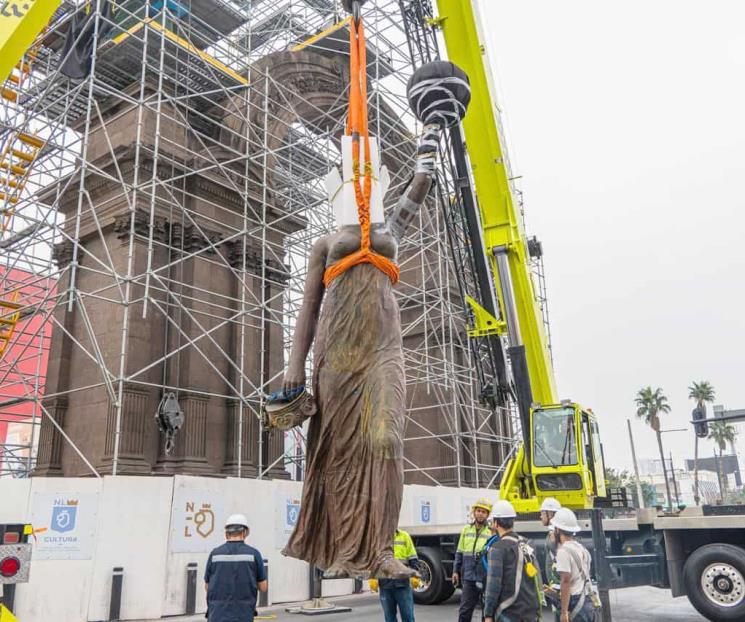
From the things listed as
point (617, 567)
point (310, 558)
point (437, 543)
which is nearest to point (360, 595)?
point (437, 543)

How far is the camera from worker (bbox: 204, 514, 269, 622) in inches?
200

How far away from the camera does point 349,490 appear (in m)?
3.82

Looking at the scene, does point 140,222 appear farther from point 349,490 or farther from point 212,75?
point 349,490

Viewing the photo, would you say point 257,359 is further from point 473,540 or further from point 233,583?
point 233,583

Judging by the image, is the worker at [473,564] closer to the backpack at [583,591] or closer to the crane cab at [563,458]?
the backpack at [583,591]

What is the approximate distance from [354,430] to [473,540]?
433 cm

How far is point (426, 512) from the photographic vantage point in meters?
15.7

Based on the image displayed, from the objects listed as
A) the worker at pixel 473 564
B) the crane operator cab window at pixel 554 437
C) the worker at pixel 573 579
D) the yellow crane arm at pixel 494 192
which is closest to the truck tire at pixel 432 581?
the crane operator cab window at pixel 554 437

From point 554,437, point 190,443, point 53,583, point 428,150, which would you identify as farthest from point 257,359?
point 428,150

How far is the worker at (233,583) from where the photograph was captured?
16.7 ft

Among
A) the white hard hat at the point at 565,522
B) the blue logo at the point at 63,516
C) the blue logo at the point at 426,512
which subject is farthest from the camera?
the blue logo at the point at 426,512

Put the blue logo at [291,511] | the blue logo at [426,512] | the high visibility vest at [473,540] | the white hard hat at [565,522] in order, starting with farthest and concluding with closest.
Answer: the blue logo at [426,512] → the blue logo at [291,511] → the high visibility vest at [473,540] → the white hard hat at [565,522]

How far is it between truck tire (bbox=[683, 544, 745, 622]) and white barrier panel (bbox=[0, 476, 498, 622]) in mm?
6607

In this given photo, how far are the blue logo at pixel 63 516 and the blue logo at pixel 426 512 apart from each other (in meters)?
8.15
